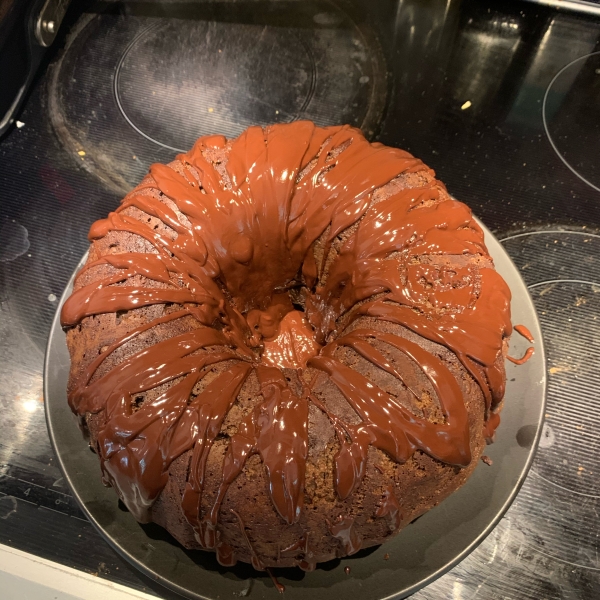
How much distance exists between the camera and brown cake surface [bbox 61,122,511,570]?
41.6 inches

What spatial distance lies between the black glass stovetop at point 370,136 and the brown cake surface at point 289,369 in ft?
1.92

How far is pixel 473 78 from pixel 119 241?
185 cm

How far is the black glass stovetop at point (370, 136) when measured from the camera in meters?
1.61

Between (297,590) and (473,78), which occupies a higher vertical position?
(473,78)

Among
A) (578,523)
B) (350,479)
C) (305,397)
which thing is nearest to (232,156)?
(305,397)

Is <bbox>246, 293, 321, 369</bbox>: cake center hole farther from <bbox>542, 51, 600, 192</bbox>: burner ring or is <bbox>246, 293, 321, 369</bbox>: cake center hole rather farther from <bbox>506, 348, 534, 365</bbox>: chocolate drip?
<bbox>542, 51, 600, 192</bbox>: burner ring


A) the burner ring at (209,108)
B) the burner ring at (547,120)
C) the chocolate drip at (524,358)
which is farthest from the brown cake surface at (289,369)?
the burner ring at (547,120)

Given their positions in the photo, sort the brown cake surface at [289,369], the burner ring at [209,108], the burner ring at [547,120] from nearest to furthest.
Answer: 1. the brown cake surface at [289,369]
2. the burner ring at [547,120]
3. the burner ring at [209,108]

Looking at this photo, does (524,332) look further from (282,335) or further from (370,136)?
(370,136)

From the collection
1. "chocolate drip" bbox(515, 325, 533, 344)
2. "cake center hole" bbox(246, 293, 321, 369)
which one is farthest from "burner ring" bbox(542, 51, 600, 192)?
"cake center hole" bbox(246, 293, 321, 369)

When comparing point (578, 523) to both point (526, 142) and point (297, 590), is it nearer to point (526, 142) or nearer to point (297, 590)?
point (297, 590)

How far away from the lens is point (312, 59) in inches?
95.1

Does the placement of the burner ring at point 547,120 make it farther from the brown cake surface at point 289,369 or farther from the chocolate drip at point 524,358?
the brown cake surface at point 289,369

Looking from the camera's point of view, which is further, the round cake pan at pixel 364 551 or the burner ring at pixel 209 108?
the burner ring at pixel 209 108
